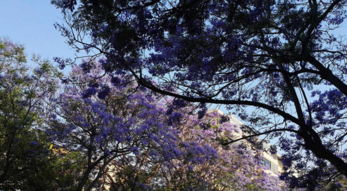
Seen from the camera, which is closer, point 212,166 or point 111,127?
point 111,127

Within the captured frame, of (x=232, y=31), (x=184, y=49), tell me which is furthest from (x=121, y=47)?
(x=232, y=31)

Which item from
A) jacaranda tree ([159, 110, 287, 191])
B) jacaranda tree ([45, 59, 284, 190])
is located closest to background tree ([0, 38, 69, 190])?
jacaranda tree ([45, 59, 284, 190])

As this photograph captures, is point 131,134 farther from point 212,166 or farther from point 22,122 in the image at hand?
point 212,166

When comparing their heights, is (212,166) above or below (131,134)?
above

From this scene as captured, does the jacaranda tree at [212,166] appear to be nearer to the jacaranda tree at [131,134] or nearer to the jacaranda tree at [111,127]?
the jacaranda tree at [131,134]

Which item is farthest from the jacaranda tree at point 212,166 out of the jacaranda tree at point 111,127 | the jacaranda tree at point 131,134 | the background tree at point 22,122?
the background tree at point 22,122

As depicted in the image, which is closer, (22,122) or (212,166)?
(22,122)

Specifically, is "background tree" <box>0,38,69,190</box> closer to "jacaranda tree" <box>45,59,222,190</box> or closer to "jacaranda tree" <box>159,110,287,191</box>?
"jacaranda tree" <box>45,59,222,190</box>

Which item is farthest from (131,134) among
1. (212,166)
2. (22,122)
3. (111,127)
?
(212,166)

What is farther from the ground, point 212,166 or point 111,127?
point 212,166

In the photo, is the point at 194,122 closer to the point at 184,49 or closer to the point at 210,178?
the point at 210,178

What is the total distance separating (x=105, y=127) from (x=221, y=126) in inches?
263

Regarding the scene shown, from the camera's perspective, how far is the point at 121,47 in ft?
16.5

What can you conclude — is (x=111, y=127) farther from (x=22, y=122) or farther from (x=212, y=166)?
(x=212, y=166)
